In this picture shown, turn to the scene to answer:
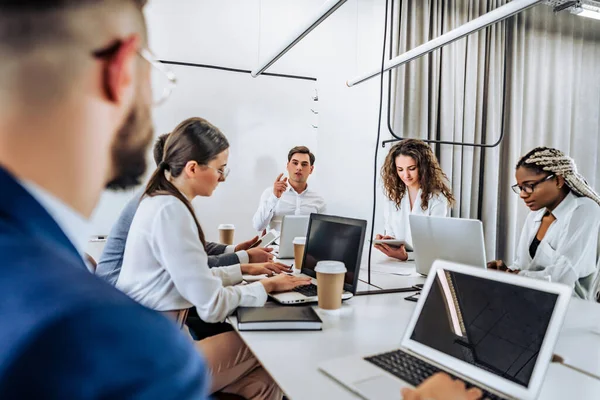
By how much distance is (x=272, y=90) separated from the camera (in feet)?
11.0

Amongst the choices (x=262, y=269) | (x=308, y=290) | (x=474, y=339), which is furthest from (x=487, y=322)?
(x=262, y=269)

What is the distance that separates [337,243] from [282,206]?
1490 mm

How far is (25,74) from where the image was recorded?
13.3 inches

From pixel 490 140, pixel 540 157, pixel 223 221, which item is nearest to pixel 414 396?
pixel 540 157

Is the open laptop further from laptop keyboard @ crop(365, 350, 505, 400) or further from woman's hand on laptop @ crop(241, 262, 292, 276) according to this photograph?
laptop keyboard @ crop(365, 350, 505, 400)

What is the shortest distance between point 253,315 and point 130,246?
1.58 feet

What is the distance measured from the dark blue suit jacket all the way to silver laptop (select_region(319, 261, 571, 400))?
634 millimetres

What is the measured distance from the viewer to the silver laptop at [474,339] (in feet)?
2.78

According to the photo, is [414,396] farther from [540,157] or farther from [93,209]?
[540,157]

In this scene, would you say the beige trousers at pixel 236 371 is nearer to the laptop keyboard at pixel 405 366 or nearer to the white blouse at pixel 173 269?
the white blouse at pixel 173 269

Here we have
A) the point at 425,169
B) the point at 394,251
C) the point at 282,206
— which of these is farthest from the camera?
the point at 282,206

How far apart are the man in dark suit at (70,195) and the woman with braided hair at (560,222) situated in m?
1.83

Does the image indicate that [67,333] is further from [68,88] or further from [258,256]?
[258,256]

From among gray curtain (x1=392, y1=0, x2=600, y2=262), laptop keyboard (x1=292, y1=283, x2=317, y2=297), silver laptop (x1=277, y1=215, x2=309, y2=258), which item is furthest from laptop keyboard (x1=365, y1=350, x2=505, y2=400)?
gray curtain (x1=392, y1=0, x2=600, y2=262)
